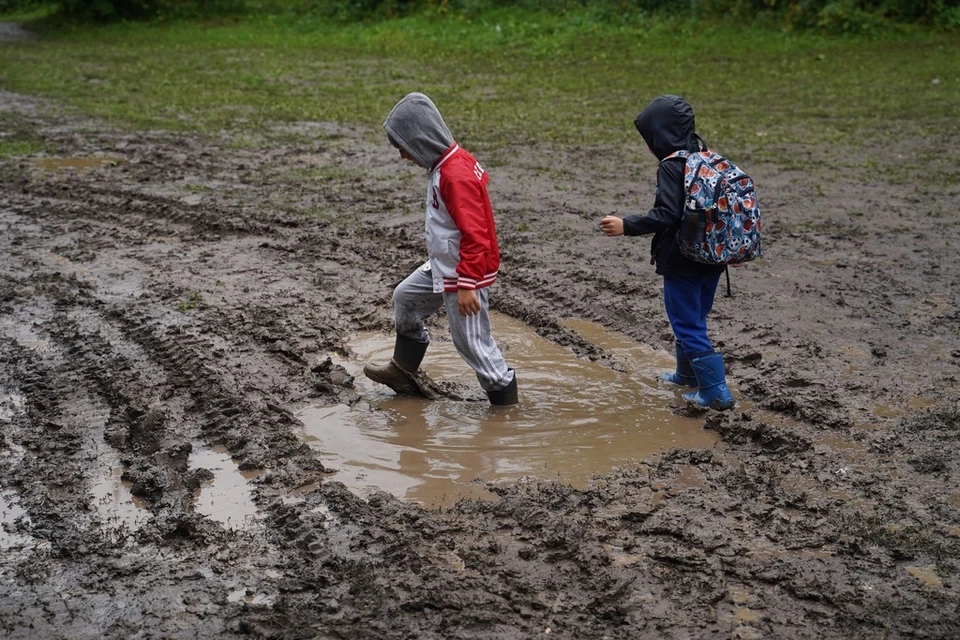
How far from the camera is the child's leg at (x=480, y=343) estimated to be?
528 centimetres

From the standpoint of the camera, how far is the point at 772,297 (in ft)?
23.2

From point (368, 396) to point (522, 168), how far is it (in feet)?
17.0

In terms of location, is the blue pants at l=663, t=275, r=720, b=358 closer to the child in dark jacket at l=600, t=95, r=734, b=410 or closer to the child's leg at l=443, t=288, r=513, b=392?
the child in dark jacket at l=600, t=95, r=734, b=410

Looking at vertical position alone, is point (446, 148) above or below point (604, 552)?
above

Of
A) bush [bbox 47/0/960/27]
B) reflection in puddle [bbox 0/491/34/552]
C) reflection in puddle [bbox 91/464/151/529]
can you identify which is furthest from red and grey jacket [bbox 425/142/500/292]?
bush [bbox 47/0/960/27]

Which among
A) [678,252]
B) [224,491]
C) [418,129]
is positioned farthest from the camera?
[678,252]

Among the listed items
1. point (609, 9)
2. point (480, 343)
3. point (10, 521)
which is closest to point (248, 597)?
point (10, 521)

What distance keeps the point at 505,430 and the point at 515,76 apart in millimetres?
11934

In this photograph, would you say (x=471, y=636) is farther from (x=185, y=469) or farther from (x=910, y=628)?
(x=185, y=469)

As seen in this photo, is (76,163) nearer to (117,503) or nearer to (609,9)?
(117,503)

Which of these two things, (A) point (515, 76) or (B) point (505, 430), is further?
(A) point (515, 76)

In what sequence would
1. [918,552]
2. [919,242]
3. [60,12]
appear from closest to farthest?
[918,552] → [919,242] → [60,12]

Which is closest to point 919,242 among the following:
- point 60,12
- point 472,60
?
point 472,60

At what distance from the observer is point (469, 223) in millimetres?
4992
